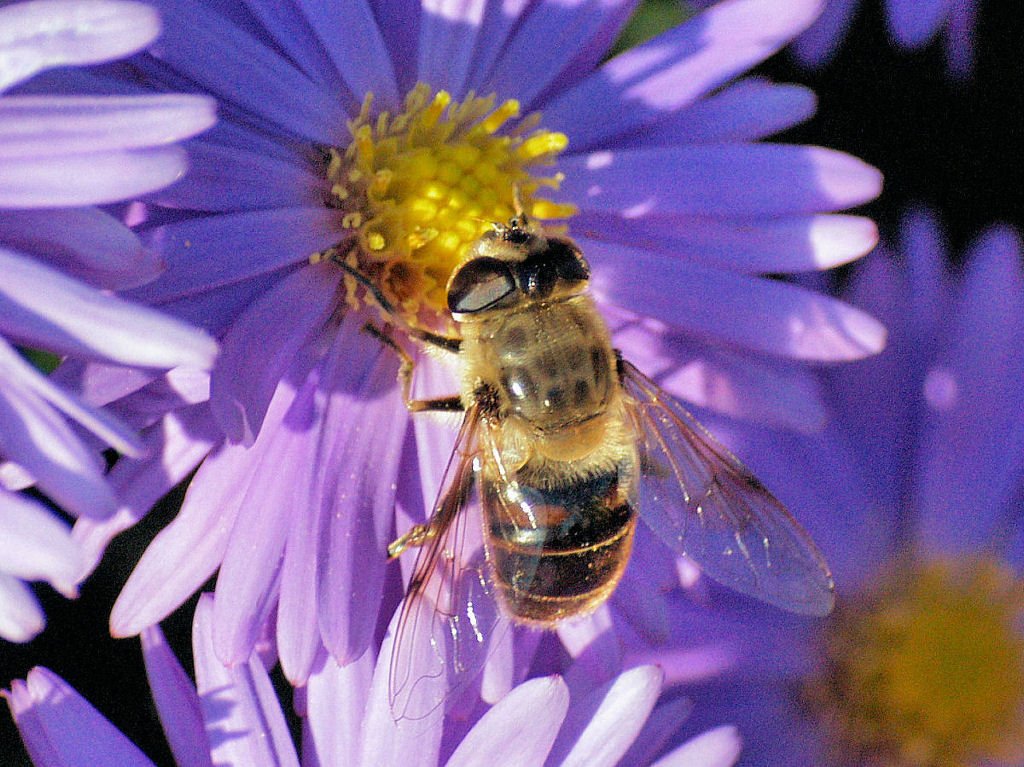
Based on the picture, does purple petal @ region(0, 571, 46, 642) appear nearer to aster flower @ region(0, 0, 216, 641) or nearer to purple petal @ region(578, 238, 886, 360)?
aster flower @ region(0, 0, 216, 641)

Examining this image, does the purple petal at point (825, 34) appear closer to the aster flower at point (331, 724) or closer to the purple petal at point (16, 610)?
the aster flower at point (331, 724)

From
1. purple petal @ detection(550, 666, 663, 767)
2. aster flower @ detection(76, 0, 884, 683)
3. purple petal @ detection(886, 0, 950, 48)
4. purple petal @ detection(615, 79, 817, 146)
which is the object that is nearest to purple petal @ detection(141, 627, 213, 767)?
aster flower @ detection(76, 0, 884, 683)

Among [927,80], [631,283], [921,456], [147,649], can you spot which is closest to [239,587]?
[147,649]

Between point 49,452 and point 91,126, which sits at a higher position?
point 91,126

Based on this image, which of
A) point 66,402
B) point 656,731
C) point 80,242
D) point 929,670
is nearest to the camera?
point 66,402

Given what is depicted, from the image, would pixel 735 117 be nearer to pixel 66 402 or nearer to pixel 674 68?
pixel 674 68

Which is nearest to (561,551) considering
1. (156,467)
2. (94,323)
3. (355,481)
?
(355,481)
